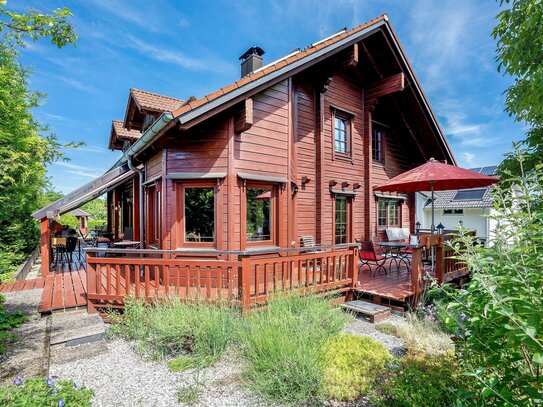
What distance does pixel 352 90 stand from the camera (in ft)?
29.7

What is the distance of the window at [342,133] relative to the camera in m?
8.71

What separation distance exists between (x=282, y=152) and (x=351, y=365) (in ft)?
14.7

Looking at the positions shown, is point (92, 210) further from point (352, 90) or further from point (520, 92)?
point (520, 92)

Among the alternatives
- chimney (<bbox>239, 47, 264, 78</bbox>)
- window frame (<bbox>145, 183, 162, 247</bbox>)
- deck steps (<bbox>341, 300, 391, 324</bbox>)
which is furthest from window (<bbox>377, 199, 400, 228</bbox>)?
window frame (<bbox>145, 183, 162, 247</bbox>)

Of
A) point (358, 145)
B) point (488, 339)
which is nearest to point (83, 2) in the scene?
point (358, 145)

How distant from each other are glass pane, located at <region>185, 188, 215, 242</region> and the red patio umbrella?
426 centimetres

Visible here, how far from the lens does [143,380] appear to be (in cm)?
302

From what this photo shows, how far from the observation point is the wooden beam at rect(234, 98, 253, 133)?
17.7 ft

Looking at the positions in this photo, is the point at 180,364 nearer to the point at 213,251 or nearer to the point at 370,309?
the point at 213,251

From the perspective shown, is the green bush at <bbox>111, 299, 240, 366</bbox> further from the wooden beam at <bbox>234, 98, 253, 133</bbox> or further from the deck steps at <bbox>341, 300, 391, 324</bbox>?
the wooden beam at <bbox>234, 98, 253, 133</bbox>

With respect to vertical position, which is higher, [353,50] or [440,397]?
[353,50]

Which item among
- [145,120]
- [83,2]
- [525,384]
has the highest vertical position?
[83,2]

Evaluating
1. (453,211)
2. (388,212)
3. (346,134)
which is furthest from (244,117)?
(453,211)

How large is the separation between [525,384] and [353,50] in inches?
310
